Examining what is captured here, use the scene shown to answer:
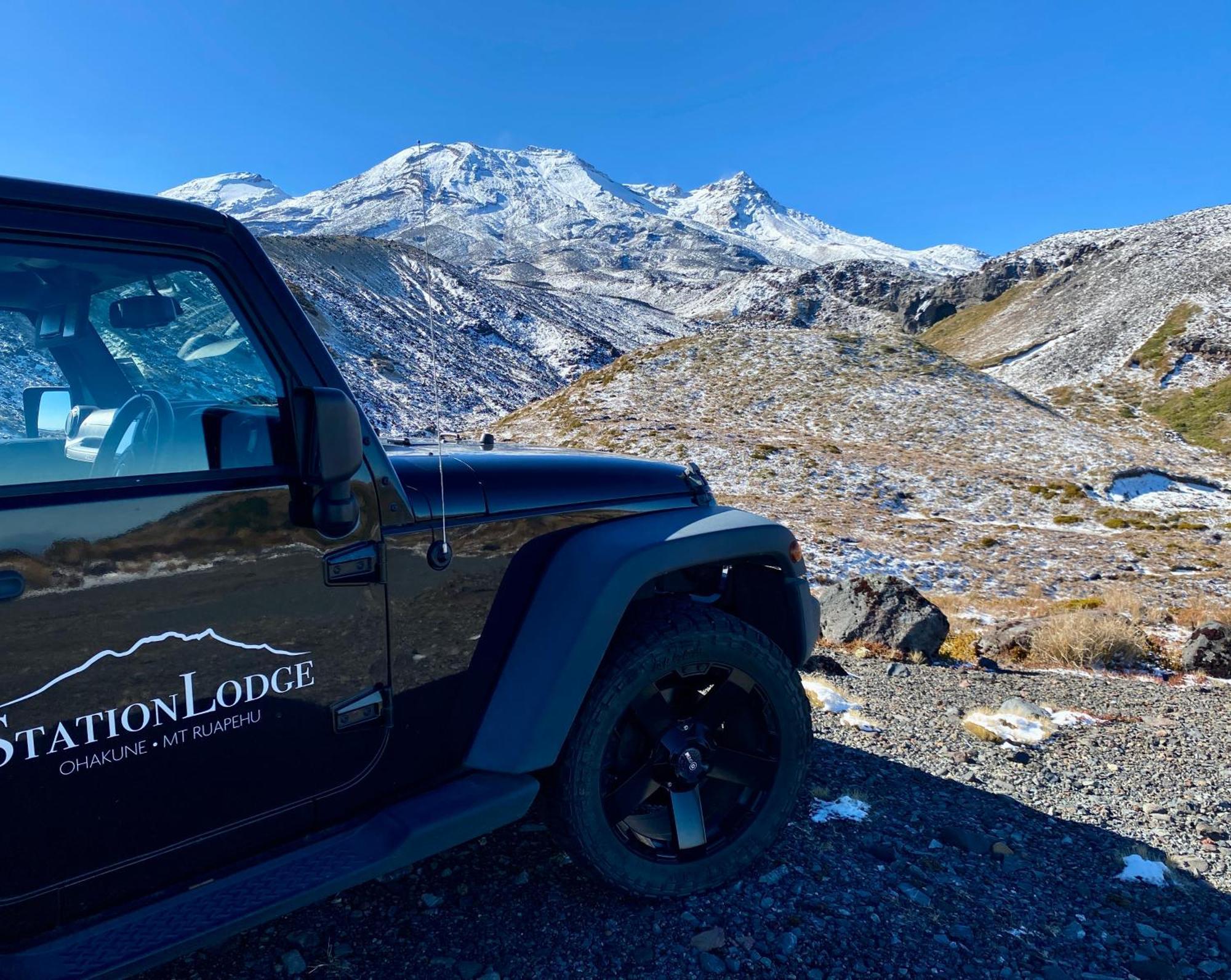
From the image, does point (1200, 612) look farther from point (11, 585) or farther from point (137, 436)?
point (11, 585)

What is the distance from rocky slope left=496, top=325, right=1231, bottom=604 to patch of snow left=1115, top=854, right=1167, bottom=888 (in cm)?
941

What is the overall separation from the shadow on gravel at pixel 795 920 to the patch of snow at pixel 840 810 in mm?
104

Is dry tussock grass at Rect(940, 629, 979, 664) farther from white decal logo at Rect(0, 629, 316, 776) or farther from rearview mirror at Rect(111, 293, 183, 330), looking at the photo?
rearview mirror at Rect(111, 293, 183, 330)

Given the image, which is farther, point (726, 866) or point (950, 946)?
point (726, 866)

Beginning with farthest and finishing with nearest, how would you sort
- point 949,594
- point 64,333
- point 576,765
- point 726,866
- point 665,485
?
1. point 949,594
2. point 665,485
3. point 726,866
4. point 576,765
5. point 64,333

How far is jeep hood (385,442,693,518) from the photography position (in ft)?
8.66

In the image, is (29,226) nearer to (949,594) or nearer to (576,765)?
(576,765)

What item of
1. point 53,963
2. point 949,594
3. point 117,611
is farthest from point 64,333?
point 949,594

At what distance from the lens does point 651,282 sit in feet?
433

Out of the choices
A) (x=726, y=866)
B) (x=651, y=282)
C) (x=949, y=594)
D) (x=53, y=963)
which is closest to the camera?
(x=53, y=963)

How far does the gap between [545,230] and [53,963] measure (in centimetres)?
20385

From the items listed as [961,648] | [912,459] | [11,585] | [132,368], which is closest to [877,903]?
[11,585]

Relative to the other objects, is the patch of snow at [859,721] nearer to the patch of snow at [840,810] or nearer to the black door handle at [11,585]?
the patch of snow at [840,810]

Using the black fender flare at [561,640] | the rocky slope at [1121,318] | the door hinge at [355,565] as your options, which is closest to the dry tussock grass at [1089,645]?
the black fender flare at [561,640]
